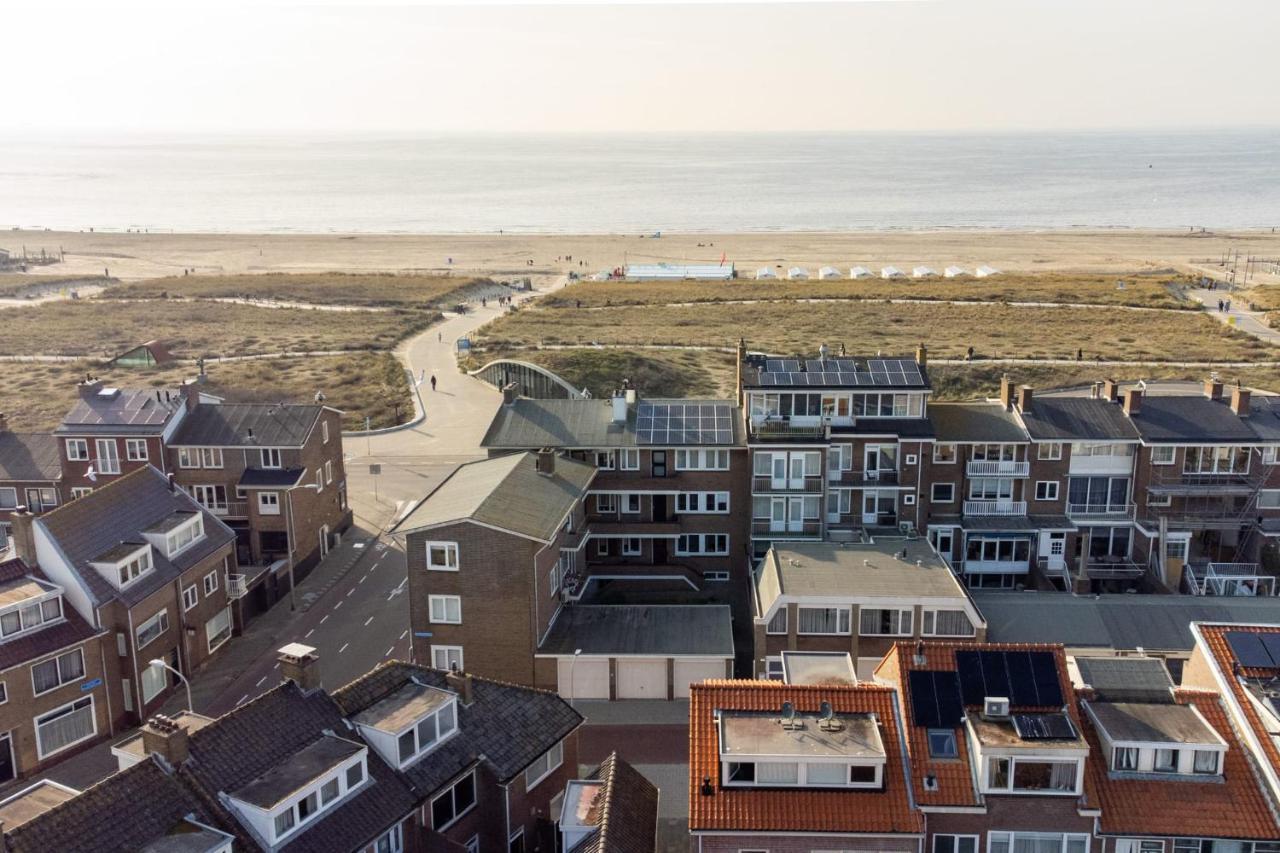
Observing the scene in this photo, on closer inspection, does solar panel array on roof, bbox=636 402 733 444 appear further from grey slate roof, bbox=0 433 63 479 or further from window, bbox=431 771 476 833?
grey slate roof, bbox=0 433 63 479

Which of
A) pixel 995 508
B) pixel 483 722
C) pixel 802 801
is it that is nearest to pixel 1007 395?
pixel 995 508

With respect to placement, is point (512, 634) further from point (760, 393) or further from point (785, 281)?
point (785, 281)

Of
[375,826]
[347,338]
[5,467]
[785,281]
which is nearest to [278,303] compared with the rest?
[347,338]

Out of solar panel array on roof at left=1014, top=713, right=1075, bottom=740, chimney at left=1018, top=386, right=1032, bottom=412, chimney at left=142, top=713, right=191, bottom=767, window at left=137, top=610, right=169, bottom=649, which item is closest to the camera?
chimney at left=142, top=713, right=191, bottom=767

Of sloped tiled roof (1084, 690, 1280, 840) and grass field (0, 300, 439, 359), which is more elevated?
grass field (0, 300, 439, 359)

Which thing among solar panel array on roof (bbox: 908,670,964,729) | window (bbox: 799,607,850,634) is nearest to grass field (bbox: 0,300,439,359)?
window (bbox: 799,607,850,634)

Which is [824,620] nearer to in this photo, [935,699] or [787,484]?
[787,484]
